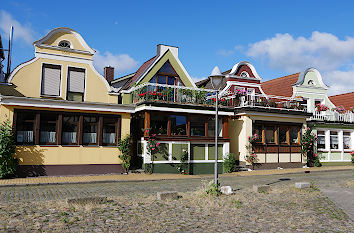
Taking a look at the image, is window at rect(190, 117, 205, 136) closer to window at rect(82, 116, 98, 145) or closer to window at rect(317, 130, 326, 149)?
window at rect(82, 116, 98, 145)

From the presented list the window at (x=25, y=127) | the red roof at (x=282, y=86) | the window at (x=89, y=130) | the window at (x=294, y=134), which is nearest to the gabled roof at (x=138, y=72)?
the window at (x=89, y=130)

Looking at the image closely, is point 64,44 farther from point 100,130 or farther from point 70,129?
point 100,130

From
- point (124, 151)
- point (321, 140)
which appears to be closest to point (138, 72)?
point (124, 151)

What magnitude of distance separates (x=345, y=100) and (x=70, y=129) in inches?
1220

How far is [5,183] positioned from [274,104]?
18568 mm

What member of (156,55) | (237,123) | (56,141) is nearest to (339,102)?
(237,123)

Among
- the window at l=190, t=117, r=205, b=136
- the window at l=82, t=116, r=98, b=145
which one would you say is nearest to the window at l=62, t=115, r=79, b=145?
the window at l=82, t=116, r=98, b=145

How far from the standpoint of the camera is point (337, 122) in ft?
92.6

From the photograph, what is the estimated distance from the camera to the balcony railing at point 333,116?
2778 centimetres

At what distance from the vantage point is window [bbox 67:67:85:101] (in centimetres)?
1914

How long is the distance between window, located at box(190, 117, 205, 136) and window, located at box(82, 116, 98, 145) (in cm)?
613

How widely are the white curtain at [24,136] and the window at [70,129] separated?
1679 mm

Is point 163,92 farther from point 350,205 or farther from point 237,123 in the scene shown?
point 350,205

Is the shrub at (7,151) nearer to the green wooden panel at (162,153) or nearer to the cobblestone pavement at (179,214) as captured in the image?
the cobblestone pavement at (179,214)
